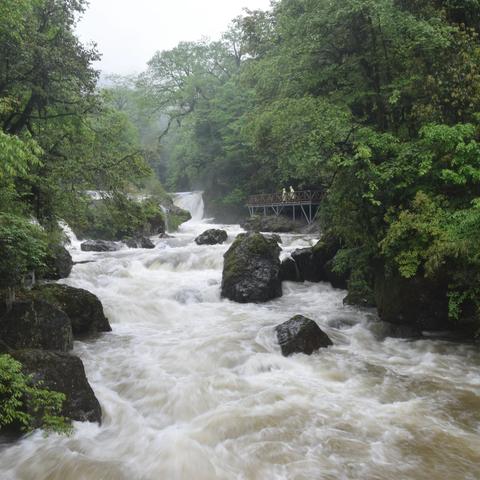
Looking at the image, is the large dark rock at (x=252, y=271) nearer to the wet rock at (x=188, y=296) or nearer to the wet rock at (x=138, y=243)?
the wet rock at (x=188, y=296)

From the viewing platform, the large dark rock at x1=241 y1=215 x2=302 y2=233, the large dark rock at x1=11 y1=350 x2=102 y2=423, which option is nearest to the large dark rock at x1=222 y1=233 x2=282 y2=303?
the large dark rock at x1=11 y1=350 x2=102 y2=423

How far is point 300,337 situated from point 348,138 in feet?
16.7

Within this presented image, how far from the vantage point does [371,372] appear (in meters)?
7.82

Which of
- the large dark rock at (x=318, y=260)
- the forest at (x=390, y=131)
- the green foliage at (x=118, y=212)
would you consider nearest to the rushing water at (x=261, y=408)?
the forest at (x=390, y=131)

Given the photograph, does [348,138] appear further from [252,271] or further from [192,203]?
[192,203]

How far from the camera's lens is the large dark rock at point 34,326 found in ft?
24.6

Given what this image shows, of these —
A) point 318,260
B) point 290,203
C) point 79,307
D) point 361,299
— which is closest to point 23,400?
point 79,307

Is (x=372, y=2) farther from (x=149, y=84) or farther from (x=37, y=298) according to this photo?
(x=149, y=84)

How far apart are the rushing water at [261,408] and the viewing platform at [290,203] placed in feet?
64.5

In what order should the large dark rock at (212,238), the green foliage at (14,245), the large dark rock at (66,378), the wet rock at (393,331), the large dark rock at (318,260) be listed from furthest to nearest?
the large dark rock at (212,238) < the large dark rock at (318,260) < the wet rock at (393,331) < the green foliage at (14,245) < the large dark rock at (66,378)

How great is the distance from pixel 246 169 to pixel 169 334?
3233 centimetres

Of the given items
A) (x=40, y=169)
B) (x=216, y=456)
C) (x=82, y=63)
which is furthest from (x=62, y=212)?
(x=216, y=456)

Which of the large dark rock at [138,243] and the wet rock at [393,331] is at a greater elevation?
the large dark rock at [138,243]

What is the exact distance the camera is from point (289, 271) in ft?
50.7
